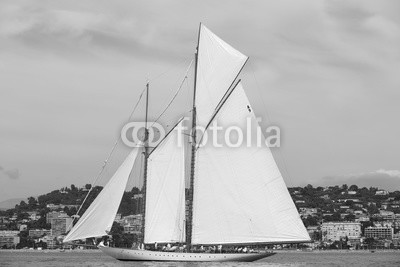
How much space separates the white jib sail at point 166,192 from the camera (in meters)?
57.4

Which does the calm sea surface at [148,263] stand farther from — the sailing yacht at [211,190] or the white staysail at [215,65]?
the white staysail at [215,65]

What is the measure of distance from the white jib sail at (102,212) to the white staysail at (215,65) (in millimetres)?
7969

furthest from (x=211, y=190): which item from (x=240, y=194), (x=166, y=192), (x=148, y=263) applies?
(x=148, y=263)

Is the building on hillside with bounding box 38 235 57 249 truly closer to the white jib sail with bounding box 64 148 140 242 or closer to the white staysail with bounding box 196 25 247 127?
the white jib sail with bounding box 64 148 140 242

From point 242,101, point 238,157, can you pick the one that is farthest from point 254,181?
point 242,101

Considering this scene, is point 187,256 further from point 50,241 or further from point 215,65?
point 50,241

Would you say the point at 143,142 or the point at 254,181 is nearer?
the point at 254,181

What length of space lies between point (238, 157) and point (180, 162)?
4.51 m

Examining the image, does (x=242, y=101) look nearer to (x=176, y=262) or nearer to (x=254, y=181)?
(x=254, y=181)

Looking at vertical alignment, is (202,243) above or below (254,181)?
below

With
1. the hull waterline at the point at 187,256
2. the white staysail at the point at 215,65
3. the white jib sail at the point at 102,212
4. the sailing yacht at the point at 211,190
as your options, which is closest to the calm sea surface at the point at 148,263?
the hull waterline at the point at 187,256

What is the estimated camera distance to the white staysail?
57.3m

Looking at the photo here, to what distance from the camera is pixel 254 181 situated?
5525 cm

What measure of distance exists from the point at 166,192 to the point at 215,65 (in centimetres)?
932
